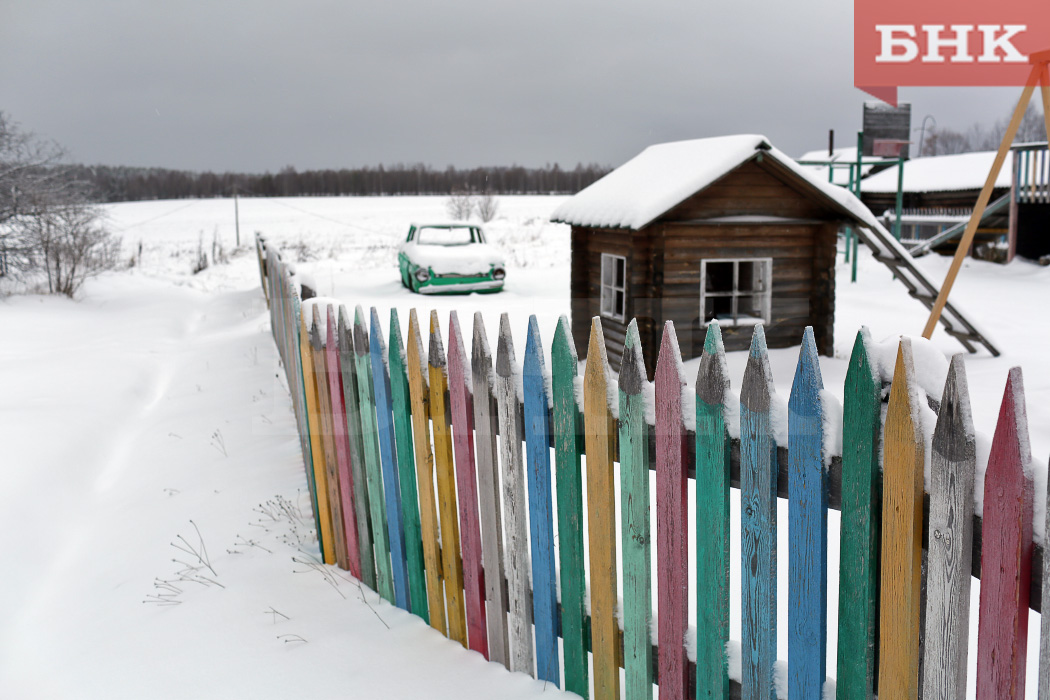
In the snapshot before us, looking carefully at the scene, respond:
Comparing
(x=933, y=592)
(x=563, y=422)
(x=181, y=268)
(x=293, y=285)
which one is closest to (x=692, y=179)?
(x=293, y=285)

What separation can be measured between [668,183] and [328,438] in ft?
18.6

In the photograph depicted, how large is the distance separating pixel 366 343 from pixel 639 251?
5618mm

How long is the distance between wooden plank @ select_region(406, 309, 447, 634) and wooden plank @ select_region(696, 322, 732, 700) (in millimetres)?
1240

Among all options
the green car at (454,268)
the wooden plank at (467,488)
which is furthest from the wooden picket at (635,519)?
the green car at (454,268)

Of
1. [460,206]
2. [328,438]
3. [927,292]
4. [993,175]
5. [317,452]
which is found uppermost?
[460,206]

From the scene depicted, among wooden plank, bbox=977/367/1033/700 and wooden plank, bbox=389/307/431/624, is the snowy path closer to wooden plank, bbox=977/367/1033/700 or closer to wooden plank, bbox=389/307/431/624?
wooden plank, bbox=389/307/431/624

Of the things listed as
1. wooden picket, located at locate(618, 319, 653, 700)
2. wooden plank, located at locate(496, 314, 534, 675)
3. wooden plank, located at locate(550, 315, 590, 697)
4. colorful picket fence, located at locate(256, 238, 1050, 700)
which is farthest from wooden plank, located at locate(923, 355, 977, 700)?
wooden plank, located at locate(496, 314, 534, 675)

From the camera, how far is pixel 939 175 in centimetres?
2556

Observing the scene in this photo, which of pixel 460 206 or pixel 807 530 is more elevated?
pixel 460 206

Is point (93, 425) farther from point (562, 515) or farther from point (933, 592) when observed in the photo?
point (933, 592)

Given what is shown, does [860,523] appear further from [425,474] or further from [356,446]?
[356,446]

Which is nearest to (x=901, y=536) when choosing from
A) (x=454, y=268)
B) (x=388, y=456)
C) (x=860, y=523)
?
(x=860, y=523)

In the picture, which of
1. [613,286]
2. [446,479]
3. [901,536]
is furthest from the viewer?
[613,286]

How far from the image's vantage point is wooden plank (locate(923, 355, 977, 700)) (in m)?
1.41
